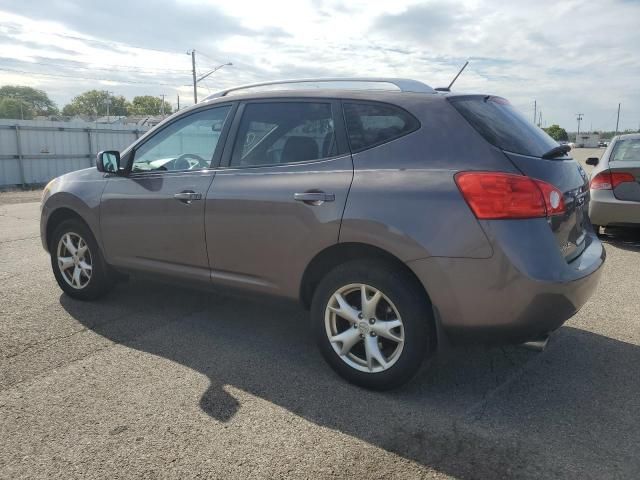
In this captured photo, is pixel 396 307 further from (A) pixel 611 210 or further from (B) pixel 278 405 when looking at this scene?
(A) pixel 611 210

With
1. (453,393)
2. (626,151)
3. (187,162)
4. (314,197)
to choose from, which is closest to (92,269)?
(187,162)

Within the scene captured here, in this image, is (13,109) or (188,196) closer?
(188,196)

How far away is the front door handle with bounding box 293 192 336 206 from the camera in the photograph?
3.26 metres

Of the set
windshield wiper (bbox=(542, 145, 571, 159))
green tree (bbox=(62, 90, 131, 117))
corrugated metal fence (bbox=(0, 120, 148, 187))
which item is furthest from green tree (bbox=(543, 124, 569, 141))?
green tree (bbox=(62, 90, 131, 117))

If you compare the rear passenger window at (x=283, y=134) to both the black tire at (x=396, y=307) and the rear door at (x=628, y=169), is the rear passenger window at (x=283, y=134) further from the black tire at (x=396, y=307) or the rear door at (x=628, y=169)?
the rear door at (x=628, y=169)

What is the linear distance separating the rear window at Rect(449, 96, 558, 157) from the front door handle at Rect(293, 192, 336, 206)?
88cm

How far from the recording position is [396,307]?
3.05 meters

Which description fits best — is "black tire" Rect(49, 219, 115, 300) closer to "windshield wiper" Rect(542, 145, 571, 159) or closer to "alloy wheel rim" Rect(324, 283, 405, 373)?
"alloy wheel rim" Rect(324, 283, 405, 373)

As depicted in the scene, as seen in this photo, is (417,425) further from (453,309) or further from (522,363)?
(522,363)

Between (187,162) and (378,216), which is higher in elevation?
(187,162)

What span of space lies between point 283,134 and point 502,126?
1383 mm

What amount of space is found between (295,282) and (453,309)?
40.9 inches

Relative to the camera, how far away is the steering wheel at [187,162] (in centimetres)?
403

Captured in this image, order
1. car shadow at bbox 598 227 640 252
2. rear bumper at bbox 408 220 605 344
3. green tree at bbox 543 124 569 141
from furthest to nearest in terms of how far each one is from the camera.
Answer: green tree at bbox 543 124 569 141, car shadow at bbox 598 227 640 252, rear bumper at bbox 408 220 605 344
